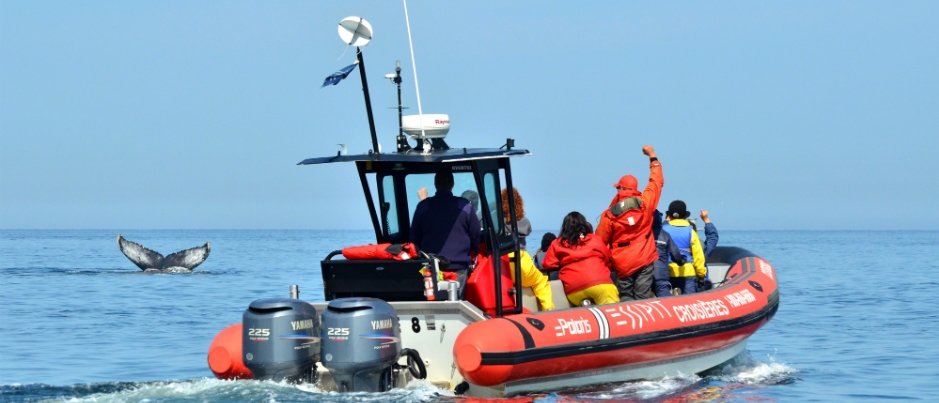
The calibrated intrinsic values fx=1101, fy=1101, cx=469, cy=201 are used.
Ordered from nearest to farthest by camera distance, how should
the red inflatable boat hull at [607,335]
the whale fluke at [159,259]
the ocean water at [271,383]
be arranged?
the red inflatable boat hull at [607,335]
the ocean water at [271,383]
the whale fluke at [159,259]

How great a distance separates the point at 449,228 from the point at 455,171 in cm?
43

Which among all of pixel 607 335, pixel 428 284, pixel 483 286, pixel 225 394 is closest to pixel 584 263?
pixel 607 335

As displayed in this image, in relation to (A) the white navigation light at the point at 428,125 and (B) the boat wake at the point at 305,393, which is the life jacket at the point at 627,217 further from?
(A) the white navigation light at the point at 428,125

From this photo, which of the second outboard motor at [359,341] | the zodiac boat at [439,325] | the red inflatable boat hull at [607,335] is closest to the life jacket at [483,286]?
the zodiac boat at [439,325]

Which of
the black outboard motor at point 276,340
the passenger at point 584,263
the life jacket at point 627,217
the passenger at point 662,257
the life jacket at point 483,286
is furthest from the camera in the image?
the passenger at point 662,257

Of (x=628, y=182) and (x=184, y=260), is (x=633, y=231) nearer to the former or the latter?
(x=628, y=182)

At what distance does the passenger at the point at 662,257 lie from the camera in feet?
29.8

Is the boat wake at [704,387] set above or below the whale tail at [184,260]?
below

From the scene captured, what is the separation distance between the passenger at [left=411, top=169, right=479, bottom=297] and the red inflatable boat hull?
0.62m

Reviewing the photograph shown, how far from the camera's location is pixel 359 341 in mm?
6789

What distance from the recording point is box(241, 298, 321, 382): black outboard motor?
6871mm

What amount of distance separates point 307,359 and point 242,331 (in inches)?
18.3

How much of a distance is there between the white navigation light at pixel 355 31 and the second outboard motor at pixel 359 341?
5.42 feet

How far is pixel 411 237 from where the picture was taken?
7750 mm
